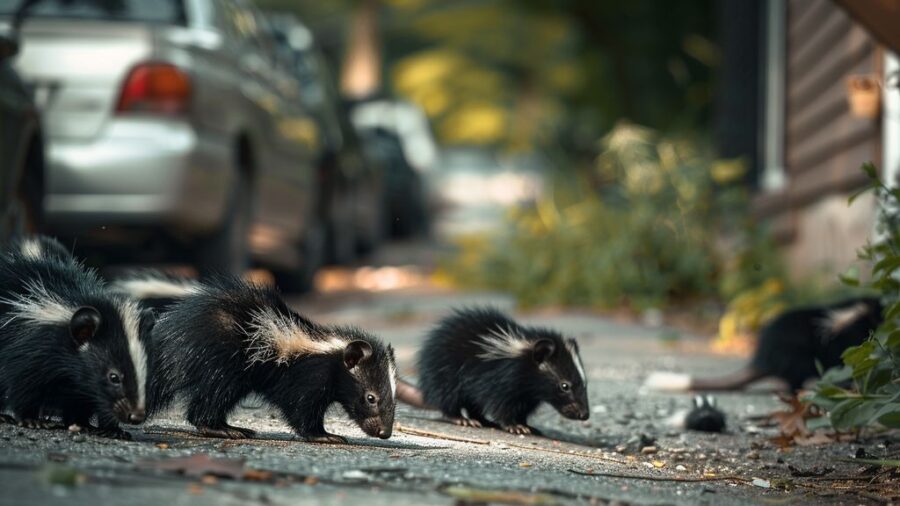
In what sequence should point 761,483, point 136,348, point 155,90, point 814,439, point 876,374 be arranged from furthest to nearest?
point 155,90
point 814,439
point 876,374
point 761,483
point 136,348

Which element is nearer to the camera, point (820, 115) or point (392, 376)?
point (392, 376)

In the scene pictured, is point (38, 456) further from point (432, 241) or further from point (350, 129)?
point (432, 241)

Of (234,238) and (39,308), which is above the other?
(234,238)

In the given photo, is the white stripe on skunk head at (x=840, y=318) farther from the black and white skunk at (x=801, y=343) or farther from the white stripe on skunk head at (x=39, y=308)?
the white stripe on skunk head at (x=39, y=308)

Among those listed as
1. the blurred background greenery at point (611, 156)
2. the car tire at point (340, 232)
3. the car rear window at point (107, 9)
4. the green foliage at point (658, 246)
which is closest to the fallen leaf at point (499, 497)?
the car rear window at point (107, 9)

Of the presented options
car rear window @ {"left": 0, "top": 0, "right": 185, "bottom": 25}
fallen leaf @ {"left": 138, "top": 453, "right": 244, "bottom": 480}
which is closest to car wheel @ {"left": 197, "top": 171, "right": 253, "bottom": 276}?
car rear window @ {"left": 0, "top": 0, "right": 185, "bottom": 25}

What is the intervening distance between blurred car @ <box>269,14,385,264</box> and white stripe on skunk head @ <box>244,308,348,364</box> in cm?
806

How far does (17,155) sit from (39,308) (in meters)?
2.45

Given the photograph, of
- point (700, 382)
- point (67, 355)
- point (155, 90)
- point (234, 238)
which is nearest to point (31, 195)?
point (155, 90)

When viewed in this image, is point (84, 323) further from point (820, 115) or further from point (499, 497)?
point (820, 115)

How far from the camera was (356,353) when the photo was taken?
541cm

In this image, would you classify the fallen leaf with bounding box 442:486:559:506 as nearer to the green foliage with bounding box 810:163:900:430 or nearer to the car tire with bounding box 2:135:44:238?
the green foliage with bounding box 810:163:900:430

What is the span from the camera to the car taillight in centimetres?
886

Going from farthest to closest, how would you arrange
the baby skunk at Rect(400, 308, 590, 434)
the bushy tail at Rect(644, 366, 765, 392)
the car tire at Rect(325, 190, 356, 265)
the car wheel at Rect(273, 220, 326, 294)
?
the car tire at Rect(325, 190, 356, 265)
the car wheel at Rect(273, 220, 326, 294)
the bushy tail at Rect(644, 366, 765, 392)
the baby skunk at Rect(400, 308, 590, 434)
